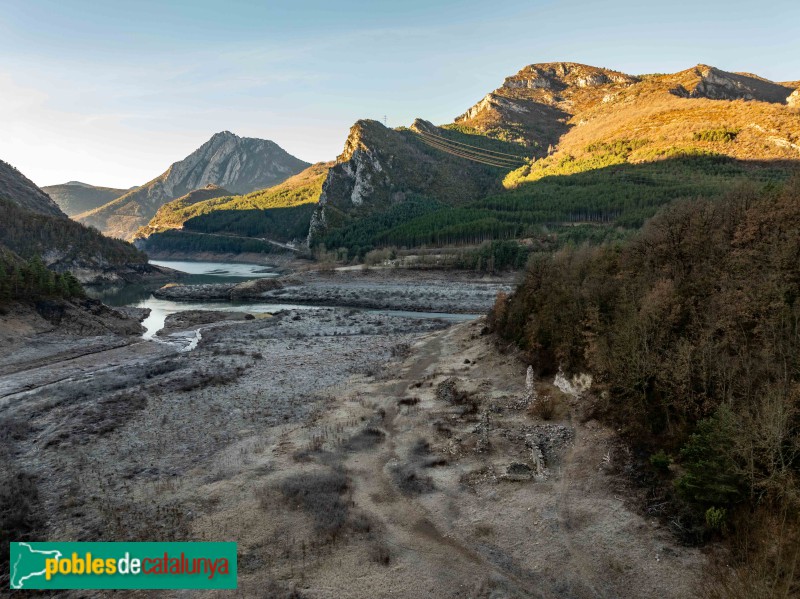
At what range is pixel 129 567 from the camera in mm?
16672

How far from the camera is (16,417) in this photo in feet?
114

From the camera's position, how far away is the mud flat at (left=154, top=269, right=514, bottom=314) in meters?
102

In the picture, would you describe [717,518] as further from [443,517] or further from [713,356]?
[443,517]

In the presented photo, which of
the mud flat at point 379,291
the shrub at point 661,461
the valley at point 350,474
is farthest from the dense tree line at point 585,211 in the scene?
the shrub at point 661,461

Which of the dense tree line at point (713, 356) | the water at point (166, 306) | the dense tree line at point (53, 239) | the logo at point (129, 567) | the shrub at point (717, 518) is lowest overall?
the water at point (166, 306)

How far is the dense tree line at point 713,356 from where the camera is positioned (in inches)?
648

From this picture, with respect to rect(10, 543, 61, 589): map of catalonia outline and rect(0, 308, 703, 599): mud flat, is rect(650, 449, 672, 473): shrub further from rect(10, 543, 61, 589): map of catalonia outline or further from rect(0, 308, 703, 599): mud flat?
rect(10, 543, 61, 589): map of catalonia outline

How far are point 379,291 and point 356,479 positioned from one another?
3593 inches

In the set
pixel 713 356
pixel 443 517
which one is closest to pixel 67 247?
pixel 443 517

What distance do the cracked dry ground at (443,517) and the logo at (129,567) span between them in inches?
43.4

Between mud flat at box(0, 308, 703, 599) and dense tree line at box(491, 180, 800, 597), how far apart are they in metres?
2.24

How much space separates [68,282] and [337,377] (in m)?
54.7

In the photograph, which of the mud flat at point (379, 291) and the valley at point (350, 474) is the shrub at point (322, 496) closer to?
the valley at point (350, 474)

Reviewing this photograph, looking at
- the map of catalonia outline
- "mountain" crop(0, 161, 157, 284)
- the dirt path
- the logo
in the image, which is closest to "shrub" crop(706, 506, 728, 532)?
the logo
